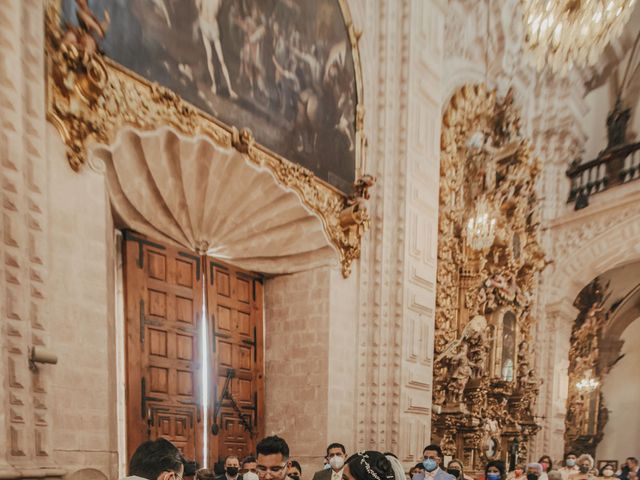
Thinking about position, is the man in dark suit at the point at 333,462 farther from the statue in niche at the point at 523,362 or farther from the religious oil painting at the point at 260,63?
the statue in niche at the point at 523,362

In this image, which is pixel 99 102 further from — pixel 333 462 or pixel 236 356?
pixel 333 462

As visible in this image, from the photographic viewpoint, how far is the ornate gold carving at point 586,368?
15703 millimetres

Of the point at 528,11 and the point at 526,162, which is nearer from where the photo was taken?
the point at 528,11

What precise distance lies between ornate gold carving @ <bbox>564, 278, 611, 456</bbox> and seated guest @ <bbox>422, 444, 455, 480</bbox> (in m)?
11.6

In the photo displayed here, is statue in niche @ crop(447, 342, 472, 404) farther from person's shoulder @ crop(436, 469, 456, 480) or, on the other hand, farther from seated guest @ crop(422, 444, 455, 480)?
person's shoulder @ crop(436, 469, 456, 480)

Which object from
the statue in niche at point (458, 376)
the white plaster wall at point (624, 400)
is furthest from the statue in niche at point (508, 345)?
the white plaster wall at point (624, 400)

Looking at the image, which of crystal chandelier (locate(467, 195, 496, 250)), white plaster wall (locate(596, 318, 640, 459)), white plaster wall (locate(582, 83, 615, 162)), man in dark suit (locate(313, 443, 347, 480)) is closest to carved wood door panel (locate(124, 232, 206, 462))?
man in dark suit (locate(313, 443, 347, 480))

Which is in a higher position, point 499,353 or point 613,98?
point 613,98

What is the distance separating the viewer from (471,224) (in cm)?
1065

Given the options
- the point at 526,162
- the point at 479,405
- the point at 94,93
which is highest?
the point at 526,162

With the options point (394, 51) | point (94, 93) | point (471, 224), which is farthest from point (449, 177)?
point (94, 93)

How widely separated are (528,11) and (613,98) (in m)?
10.5

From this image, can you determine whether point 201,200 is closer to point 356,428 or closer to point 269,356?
point 269,356

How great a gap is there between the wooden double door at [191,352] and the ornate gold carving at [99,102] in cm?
149
